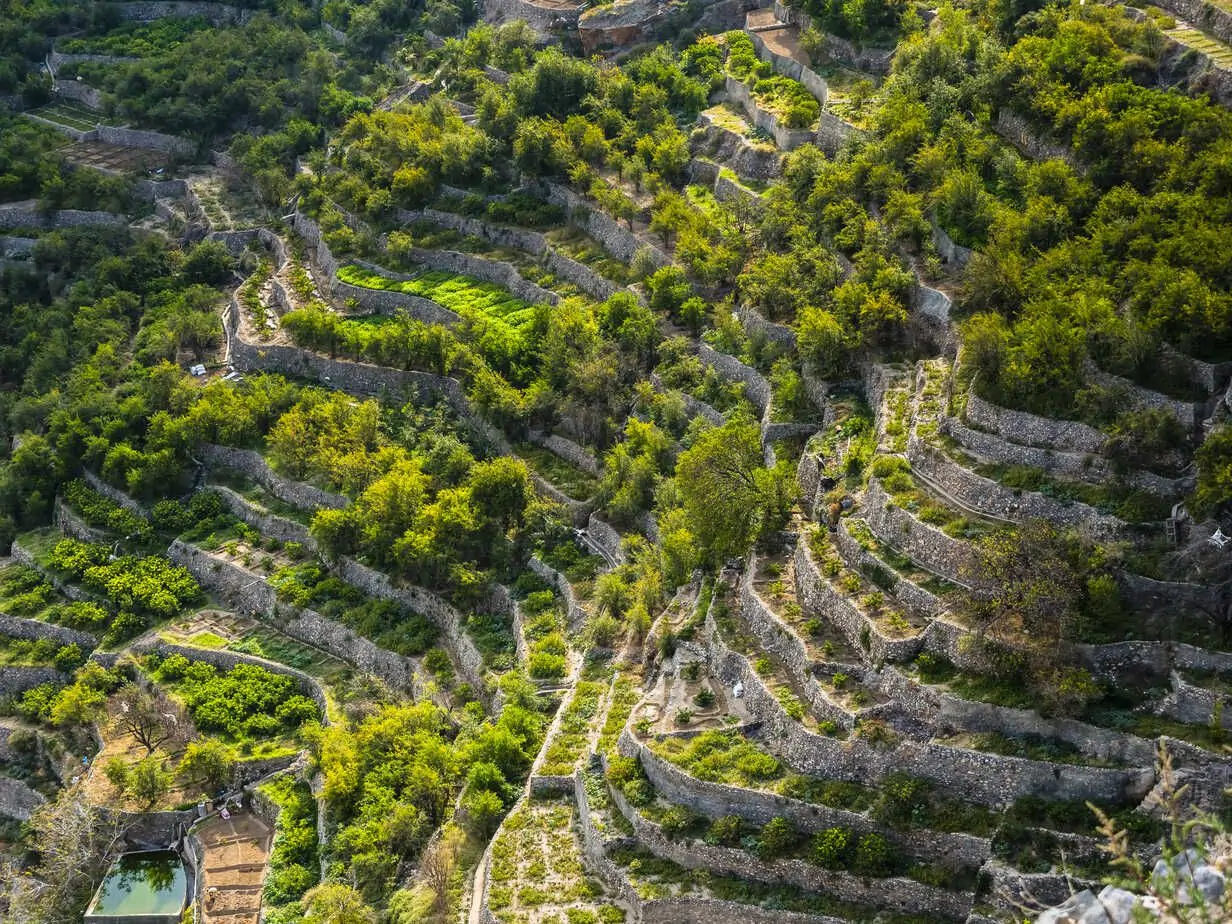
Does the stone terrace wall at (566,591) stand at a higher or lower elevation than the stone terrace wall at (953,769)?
lower

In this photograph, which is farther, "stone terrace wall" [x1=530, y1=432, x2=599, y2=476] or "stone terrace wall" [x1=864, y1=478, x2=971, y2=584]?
"stone terrace wall" [x1=530, y1=432, x2=599, y2=476]

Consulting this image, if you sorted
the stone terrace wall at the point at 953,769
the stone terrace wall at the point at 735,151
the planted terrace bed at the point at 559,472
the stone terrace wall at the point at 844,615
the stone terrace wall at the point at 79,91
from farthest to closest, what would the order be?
the stone terrace wall at the point at 79,91 → the stone terrace wall at the point at 735,151 → the planted terrace bed at the point at 559,472 → the stone terrace wall at the point at 844,615 → the stone terrace wall at the point at 953,769

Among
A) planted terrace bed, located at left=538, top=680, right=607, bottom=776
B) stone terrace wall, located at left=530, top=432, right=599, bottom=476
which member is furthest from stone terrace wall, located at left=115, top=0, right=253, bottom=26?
planted terrace bed, located at left=538, top=680, right=607, bottom=776

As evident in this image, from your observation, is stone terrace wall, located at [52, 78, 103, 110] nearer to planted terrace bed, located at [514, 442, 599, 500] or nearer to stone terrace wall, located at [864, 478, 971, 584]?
planted terrace bed, located at [514, 442, 599, 500]

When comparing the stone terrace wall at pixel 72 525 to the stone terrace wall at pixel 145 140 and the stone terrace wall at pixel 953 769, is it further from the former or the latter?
the stone terrace wall at pixel 953 769

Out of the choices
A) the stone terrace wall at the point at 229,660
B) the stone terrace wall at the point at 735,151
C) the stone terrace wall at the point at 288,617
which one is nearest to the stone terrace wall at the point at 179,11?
the stone terrace wall at the point at 735,151

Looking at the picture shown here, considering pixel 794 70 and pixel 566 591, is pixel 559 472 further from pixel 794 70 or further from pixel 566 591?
pixel 794 70

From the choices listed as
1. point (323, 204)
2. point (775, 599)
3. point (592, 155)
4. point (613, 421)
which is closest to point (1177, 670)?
point (775, 599)
